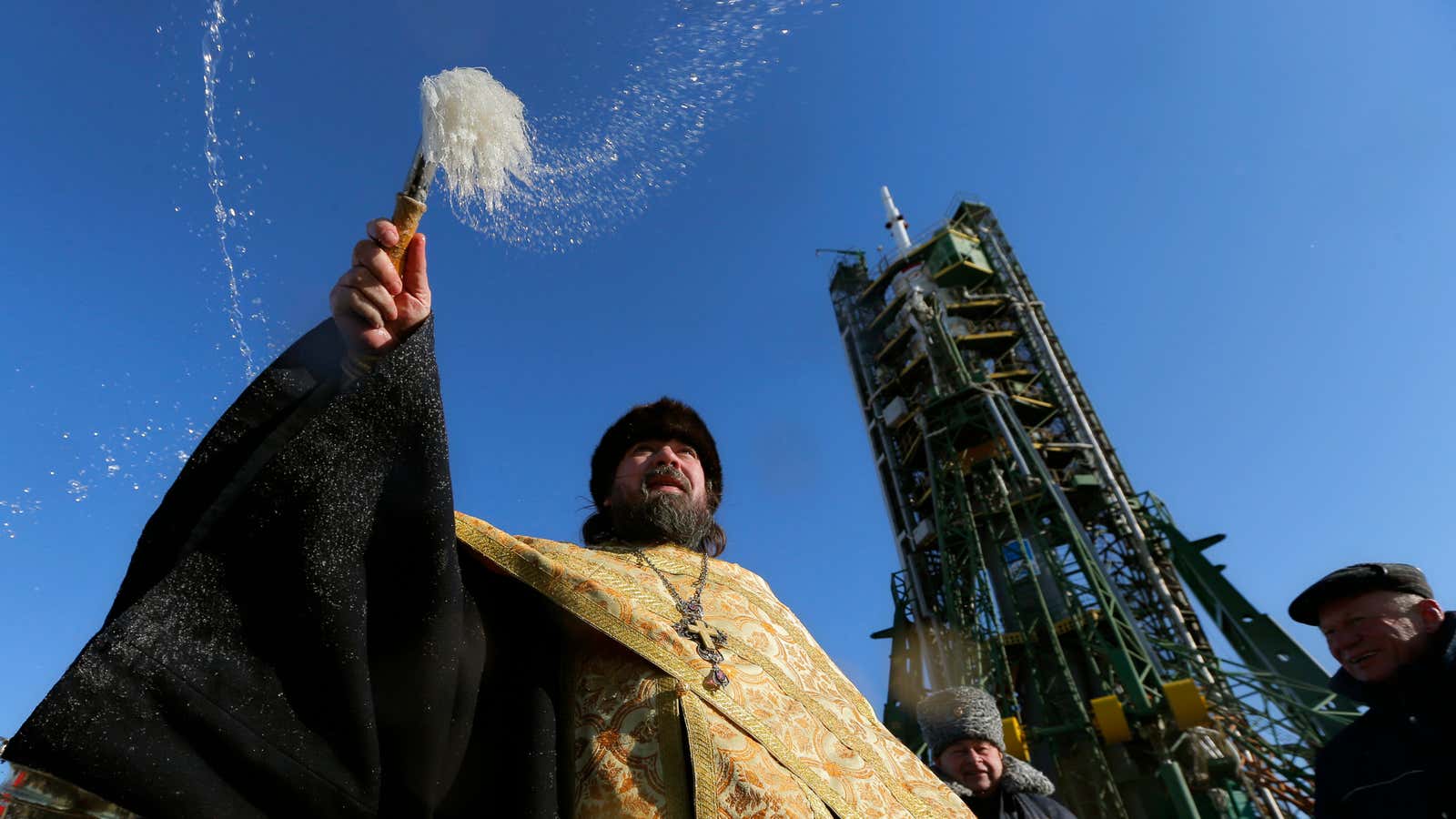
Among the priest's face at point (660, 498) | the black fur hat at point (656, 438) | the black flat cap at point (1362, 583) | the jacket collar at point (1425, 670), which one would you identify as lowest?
the jacket collar at point (1425, 670)

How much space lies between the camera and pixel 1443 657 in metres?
2.59

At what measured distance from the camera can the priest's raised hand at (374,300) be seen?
4.81 ft

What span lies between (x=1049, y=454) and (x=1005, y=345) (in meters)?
4.06

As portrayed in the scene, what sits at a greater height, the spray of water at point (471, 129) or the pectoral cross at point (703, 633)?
the spray of water at point (471, 129)

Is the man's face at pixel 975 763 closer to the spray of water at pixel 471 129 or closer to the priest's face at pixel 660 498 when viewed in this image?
the priest's face at pixel 660 498

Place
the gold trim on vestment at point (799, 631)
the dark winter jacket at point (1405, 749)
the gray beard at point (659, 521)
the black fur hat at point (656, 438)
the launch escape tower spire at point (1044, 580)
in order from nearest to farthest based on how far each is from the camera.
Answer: the gold trim on vestment at point (799, 631)
the dark winter jacket at point (1405, 749)
the gray beard at point (659, 521)
the black fur hat at point (656, 438)
the launch escape tower spire at point (1044, 580)

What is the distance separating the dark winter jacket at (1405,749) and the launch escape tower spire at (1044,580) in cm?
857

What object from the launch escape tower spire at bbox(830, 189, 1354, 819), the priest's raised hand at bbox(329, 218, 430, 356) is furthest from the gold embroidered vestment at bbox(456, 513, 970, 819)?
the launch escape tower spire at bbox(830, 189, 1354, 819)

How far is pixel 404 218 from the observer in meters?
1.49

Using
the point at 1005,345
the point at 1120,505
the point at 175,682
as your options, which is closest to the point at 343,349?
the point at 175,682

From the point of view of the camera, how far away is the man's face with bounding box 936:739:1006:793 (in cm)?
399

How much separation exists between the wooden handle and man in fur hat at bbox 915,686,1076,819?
3.61 metres

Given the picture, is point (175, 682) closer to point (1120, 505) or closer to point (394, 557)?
point (394, 557)

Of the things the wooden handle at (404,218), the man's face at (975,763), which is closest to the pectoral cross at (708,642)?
the wooden handle at (404,218)
